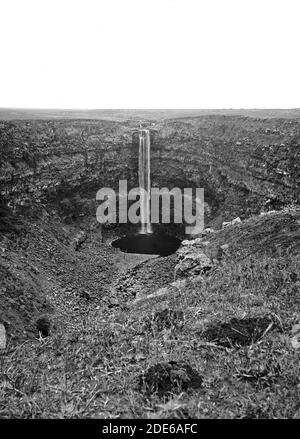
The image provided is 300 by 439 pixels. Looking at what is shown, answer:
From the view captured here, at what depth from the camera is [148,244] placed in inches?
1388

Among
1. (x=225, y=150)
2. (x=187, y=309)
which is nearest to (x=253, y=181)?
(x=225, y=150)

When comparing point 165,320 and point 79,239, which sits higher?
point 165,320

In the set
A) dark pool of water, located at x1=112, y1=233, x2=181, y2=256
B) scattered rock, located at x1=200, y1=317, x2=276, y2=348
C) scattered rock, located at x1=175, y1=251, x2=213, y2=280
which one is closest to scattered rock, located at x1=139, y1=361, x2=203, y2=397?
scattered rock, located at x1=200, y1=317, x2=276, y2=348

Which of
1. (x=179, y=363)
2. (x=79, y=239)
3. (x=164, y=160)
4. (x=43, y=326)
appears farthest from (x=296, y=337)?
(x=164, y=160)

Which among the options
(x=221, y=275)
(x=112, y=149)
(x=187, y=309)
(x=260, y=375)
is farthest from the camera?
(x=112, y=149)

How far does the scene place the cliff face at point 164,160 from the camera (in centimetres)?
3036

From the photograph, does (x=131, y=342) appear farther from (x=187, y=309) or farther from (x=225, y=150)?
(x=225, y=150)

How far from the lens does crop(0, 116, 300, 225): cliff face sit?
99.6 feet

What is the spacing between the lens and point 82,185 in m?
36.6

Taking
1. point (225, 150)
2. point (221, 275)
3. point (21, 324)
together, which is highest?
point (225, 150)

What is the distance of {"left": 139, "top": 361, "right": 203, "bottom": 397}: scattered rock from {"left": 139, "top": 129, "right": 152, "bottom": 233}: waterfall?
1265 inches

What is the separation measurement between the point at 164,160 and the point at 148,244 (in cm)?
961

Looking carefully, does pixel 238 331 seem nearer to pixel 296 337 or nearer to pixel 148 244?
pixel 296 337
